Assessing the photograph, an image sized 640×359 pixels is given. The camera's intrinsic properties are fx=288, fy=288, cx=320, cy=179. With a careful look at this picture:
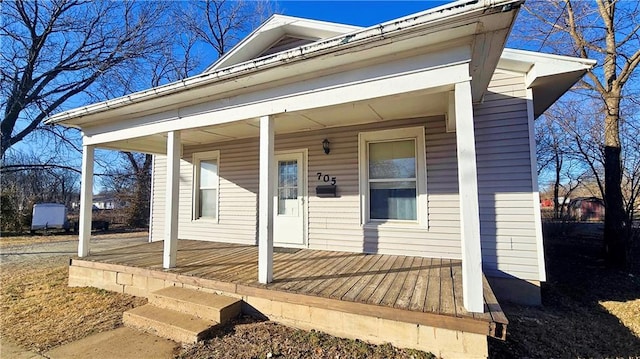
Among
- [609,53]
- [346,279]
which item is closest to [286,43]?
[346,279]

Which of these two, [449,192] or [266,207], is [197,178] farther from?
[449,192]

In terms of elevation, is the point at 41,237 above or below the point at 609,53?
below

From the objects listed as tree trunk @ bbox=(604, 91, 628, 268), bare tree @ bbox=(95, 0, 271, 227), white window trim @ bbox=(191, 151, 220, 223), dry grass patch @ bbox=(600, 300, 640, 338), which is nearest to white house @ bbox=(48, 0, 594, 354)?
white window trim @ bbox=(191, 151, 220, 223)

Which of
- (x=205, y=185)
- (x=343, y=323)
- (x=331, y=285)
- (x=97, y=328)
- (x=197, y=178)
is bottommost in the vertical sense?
(x=97, y=328)

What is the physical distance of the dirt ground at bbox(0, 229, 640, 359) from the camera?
8.67 feet

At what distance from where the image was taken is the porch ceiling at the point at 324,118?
3651mm

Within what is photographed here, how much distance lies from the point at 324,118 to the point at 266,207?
2000 millimetres

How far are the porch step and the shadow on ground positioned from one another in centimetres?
271

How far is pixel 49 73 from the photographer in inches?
546

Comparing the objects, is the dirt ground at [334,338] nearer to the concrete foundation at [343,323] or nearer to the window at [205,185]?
the concrete foundation at [343,323]

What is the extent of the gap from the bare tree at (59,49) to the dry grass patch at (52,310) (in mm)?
12470

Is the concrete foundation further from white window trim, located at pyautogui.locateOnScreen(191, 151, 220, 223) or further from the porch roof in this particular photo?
white window trim, located at pyautogui.locateOnScreen(191, 151, 220, 223)

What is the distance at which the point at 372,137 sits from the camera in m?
4.91

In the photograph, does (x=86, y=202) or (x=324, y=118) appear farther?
(x=86, y=202)
